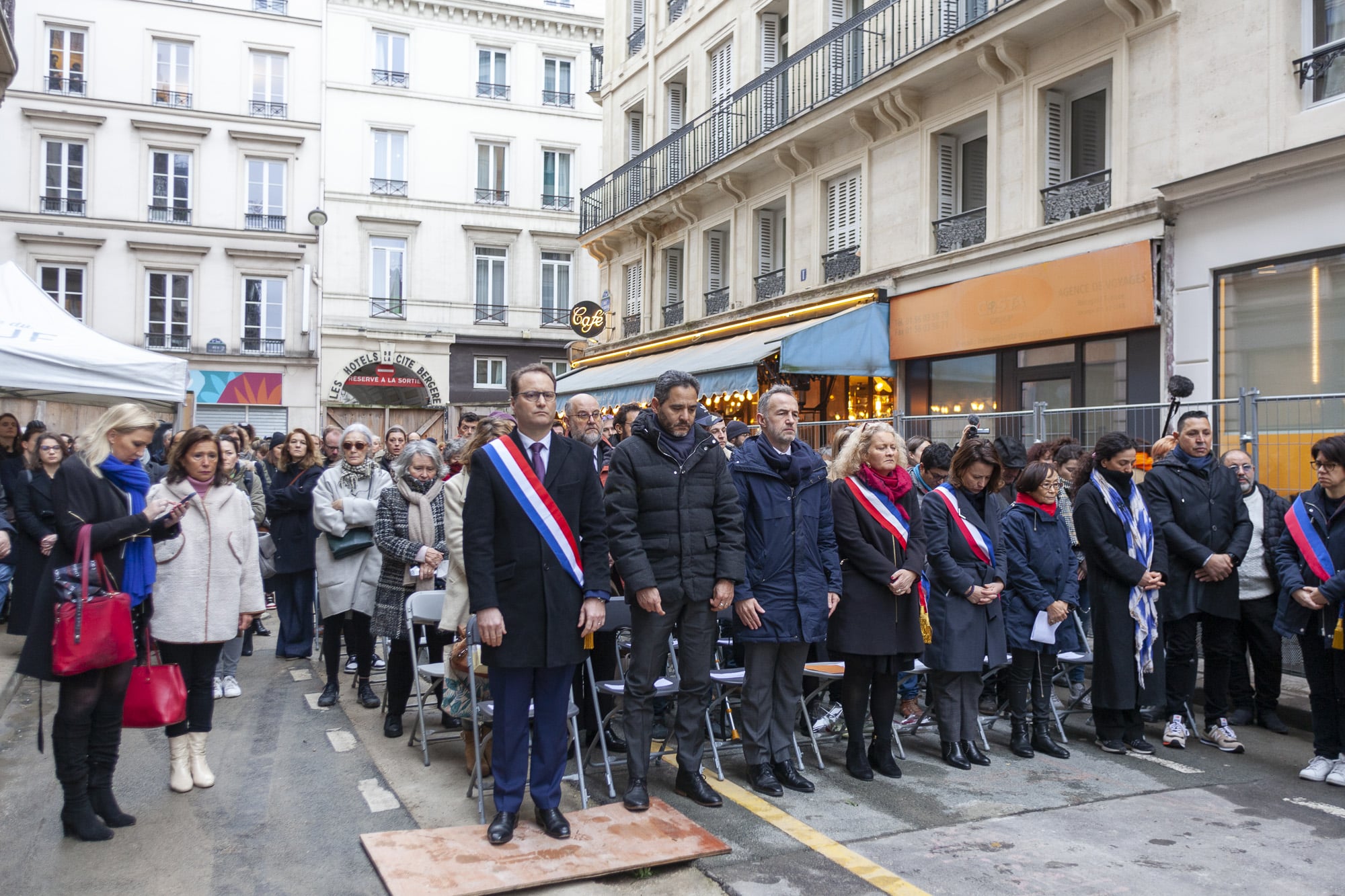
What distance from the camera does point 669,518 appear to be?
209 inches

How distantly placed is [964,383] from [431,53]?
962 inches

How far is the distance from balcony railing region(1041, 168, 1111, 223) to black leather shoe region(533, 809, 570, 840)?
989 centimetres

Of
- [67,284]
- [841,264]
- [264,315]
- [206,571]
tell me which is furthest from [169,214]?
[206,571]

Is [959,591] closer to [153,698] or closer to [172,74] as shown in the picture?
[153,698]

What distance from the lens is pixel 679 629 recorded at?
5.46m

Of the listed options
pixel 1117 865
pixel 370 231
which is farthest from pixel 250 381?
pixel 1117 865

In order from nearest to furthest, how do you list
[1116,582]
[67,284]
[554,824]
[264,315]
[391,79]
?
1. [554,824]
2. [1116,582]
3. [67,284]
4. [264,315]
5. [391,79]

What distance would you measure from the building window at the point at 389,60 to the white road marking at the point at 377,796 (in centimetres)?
3022

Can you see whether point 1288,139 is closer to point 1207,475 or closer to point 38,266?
point 1207,475

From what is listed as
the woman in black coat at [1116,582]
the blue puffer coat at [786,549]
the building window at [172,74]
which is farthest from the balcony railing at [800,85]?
the building window at [172,74]

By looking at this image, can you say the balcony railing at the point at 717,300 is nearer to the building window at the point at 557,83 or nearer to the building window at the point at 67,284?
the building window at the point at 557,83

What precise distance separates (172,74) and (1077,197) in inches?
1084

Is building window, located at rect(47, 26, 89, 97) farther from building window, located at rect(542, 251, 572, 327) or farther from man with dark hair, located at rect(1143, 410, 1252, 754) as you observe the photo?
man with dark hair, located at rect(1143, 410, 1252, 754)

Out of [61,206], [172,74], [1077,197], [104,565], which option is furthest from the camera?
[172,74]
